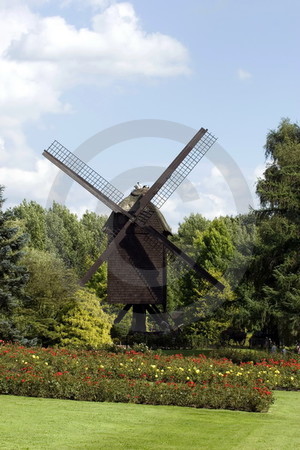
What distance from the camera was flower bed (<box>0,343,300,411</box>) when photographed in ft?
54.2

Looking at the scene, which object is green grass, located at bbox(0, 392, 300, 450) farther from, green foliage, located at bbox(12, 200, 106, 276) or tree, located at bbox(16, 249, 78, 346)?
green foliage, located at bbox(12, 200, 106, 276)

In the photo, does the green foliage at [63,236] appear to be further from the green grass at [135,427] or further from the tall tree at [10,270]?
the green grass at [135,427]

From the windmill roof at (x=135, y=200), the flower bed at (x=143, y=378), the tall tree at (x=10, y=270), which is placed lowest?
the flower bed at (x=143, y=378)

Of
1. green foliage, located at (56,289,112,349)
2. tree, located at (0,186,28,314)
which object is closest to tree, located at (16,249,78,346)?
green foliage, located at (56,289,112,349)

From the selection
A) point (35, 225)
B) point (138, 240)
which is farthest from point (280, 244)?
point (35, 225)

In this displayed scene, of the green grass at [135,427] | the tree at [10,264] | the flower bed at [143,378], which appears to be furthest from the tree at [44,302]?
the green grass at [135,427]

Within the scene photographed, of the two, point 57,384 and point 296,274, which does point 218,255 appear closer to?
point 296,274

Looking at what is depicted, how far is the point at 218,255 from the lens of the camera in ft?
153

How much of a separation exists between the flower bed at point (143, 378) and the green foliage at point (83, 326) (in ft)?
23.1

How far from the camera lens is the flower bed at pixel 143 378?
54.2 feet

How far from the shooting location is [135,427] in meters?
13.4

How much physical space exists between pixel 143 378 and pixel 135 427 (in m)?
6.19

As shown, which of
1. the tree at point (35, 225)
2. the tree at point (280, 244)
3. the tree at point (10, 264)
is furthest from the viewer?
the tree at point (35, 225)

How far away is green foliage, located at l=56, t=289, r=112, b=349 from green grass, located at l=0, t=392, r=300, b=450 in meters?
13.6
